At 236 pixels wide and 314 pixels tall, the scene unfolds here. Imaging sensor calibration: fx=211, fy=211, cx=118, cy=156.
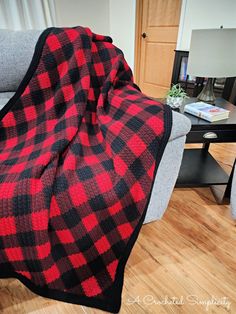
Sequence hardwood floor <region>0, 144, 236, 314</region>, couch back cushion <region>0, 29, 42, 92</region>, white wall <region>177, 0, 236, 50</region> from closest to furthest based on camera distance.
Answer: hardwood floor <region>0, 144, 236, 314</region> → couch back cushion <region>0, 29, 42, 92</region> → white wall <region>177, 0, 236, 50</region>

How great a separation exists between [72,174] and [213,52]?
0.96m

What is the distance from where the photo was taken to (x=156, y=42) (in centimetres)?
Answer: 255

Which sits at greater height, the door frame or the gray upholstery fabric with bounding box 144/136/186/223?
the door frame

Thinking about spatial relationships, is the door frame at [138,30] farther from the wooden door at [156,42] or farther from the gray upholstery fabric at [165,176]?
the gray upholstery fabric at [165,176]

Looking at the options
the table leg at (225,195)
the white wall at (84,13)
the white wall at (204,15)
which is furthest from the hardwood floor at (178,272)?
the white wall at (84,13)

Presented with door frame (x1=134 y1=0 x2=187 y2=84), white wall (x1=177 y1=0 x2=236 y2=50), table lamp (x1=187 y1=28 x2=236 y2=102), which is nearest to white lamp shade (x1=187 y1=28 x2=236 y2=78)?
table lamp (x1=187 y1=28 x2=236 y2=102)

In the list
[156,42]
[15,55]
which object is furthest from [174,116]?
[156,42]

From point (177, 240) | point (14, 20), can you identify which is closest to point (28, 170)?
point (177, 240)

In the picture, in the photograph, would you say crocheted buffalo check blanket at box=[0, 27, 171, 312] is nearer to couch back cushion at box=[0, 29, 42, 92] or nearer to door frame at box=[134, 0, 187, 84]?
couch back cushion at box=[0, 29, 42, 92]

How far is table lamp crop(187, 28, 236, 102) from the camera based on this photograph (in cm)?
107

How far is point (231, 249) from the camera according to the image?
96cm

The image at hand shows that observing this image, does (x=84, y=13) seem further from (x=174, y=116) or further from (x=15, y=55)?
(x=174, y=116)

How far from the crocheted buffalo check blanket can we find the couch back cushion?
0.31 feet

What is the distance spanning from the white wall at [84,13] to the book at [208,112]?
1.87m
